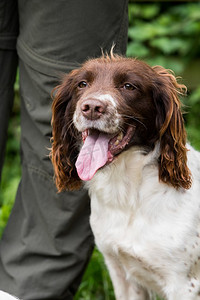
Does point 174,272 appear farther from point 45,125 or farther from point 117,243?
point 45,125

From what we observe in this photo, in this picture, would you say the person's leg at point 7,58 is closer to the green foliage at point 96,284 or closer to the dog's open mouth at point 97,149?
the dog's open mouth at point 97,149

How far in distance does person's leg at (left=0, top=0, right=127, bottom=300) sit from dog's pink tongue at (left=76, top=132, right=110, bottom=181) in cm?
58

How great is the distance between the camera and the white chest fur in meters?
3.08

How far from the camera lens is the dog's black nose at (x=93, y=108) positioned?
9.33 ft

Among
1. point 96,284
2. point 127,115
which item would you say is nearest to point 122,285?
point 96,284

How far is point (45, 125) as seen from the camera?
3.57 m

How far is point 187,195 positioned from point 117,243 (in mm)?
456

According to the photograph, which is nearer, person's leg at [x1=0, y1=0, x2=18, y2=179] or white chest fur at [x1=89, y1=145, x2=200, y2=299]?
white chest fur at [x1=89, y1=145, x2=200, y2=299]

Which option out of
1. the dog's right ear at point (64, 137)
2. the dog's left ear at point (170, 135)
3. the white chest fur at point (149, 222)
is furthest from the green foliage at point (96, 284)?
the dog's left ear at point (170, 135)

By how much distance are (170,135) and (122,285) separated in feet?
3.41

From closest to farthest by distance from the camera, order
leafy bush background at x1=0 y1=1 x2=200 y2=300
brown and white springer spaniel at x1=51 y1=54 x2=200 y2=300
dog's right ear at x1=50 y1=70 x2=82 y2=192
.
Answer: brown and white springer spaniel at x1=51 y1=54 x2=200 y2=300
dog's right ear at x1=50 y1=70 x2=82 y2=192
leafy bush background at x1=0 y1=1 x2=200 y2=300

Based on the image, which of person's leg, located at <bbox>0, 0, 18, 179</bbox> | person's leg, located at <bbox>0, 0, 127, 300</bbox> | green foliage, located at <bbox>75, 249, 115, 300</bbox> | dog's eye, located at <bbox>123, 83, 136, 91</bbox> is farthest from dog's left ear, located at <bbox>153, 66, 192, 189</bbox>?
green foliage, located at <bbox>75, 249, 115, 300</bbox>

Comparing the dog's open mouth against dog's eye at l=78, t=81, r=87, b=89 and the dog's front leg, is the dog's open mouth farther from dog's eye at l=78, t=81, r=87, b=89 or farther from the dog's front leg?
the dog's front leg

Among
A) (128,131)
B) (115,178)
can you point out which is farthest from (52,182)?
(128,131)
